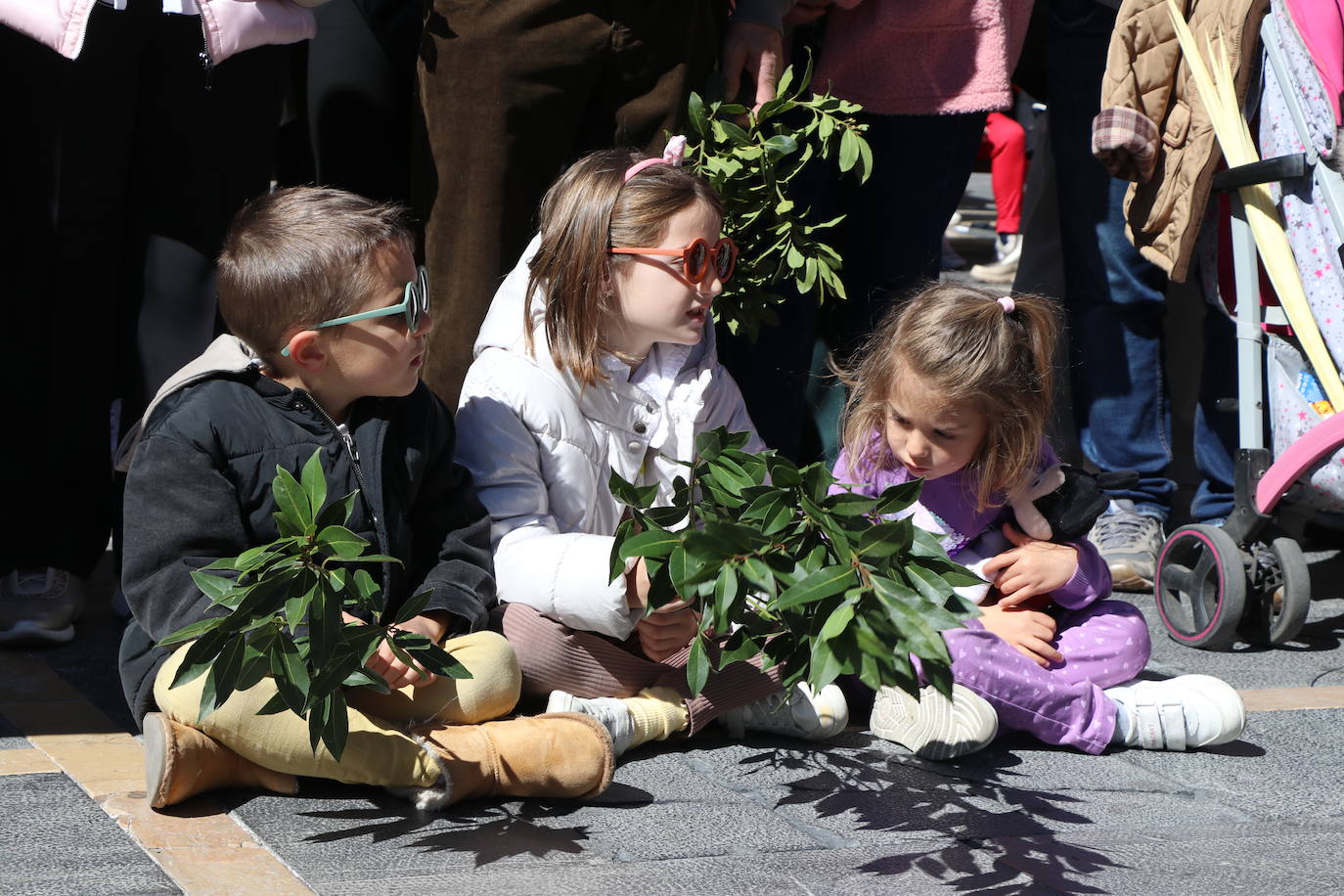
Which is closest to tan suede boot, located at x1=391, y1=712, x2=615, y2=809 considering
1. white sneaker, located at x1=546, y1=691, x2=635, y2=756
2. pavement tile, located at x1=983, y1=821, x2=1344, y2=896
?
white sneaker, located at x1=546, y1=691, x2=635, y2=756

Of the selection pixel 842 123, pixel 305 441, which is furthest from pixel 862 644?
pixel 842 123

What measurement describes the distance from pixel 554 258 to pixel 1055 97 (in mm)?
1903

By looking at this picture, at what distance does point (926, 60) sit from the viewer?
366 centimetres

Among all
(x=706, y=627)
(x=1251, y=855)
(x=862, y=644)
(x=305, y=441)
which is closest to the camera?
(x=862, y=644)

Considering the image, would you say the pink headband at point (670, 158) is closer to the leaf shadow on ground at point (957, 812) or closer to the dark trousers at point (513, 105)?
the dark trousers at point (513, 105)

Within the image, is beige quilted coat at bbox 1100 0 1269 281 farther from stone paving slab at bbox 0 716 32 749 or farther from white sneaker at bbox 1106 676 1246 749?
stone paving slab at bbox 0 716 32 749

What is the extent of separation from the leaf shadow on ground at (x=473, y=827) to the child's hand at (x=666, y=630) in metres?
0.34

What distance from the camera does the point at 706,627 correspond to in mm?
2186

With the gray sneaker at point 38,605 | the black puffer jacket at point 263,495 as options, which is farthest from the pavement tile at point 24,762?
the gray sneaker at point 38,605

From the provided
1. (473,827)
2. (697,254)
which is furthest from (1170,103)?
(473,827)

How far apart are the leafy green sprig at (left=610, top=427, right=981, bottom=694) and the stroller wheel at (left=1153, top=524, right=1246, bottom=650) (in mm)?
1575

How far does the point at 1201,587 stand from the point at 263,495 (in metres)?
2.18

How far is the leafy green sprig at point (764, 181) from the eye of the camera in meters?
3.21

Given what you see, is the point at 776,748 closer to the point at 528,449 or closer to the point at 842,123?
the point at 528,449
